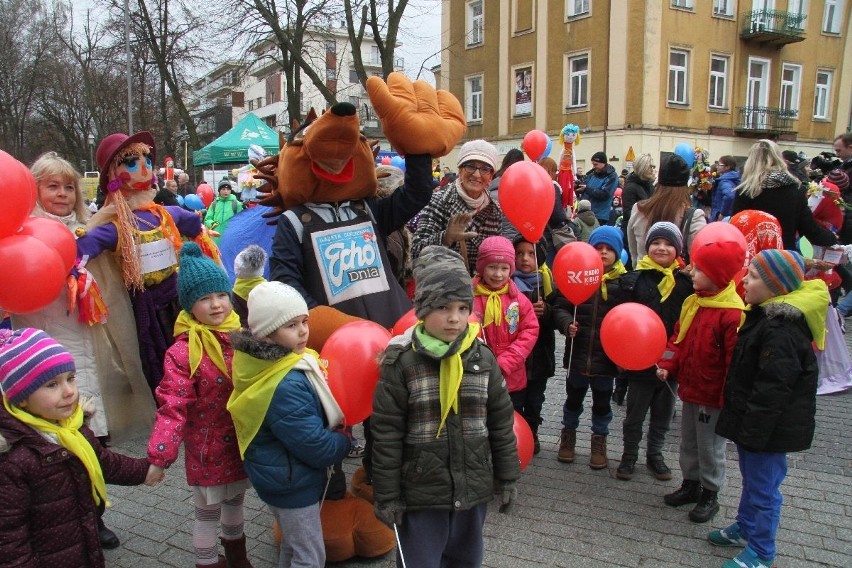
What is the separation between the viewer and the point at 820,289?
10.0 feet

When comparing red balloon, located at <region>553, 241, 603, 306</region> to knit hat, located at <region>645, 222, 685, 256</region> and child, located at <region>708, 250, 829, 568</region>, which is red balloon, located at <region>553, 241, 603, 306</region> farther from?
child, located at <region>708, 250, 829, 568</region>

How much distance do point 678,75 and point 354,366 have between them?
24453 millimetres

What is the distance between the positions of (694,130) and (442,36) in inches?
499

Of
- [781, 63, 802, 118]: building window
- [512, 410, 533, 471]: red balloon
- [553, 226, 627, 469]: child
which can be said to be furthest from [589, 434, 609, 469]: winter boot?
[781, 63, 802, 118]: building window

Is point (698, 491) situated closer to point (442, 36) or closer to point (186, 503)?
point (186, 503)

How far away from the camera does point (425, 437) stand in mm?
2461

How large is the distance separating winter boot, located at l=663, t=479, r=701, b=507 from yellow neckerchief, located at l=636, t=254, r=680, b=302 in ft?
3.59

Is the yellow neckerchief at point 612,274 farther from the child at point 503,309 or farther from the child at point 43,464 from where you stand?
the child at point 43,464

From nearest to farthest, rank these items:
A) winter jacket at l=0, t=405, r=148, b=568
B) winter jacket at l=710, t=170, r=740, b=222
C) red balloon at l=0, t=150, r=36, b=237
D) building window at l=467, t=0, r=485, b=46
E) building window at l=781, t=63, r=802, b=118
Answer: winter jacket at l=0, t=405, r=148, b=568 → red balloon at l=0, t=150, r=36, b=237 → winter jacket at l=710, t=170, r=740, b=222 → building window at l=781, t=63, r=802, b=118 → building window at l=467, t=0, r=485, b=46

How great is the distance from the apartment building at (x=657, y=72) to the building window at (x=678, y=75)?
0.15 ft

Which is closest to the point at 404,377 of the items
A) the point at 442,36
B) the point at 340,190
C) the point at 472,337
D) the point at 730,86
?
the point at 472,337

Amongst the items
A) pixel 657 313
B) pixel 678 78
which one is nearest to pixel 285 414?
pixel 657 313

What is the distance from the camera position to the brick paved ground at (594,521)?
3.28 meters

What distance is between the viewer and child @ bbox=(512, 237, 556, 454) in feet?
14.0
